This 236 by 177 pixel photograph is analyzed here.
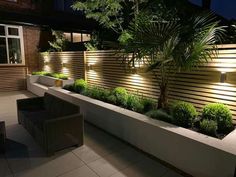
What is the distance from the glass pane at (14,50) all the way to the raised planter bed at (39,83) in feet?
5.06

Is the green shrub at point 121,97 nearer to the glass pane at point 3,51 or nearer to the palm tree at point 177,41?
the palm tree at point 177,41

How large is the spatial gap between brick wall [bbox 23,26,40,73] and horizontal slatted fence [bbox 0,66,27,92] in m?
0.54

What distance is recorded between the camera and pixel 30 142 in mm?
3791

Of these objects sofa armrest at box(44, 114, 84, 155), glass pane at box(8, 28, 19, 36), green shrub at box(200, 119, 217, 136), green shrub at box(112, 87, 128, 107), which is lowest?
sofa armrest at box(44, 114, 84, 155)

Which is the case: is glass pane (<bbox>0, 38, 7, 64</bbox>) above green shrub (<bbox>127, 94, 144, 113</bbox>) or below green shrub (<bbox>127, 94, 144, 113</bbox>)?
above

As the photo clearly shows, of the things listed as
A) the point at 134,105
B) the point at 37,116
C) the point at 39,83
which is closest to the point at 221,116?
the point at 134,105

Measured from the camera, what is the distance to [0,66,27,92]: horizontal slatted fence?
9.58 metres

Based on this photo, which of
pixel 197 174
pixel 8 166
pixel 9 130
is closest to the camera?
pixel 197 174

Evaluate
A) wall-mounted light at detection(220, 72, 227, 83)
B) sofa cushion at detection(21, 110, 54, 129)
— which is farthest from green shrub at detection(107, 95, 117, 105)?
wall-mounted light at detection(220, 72, 227, 83)

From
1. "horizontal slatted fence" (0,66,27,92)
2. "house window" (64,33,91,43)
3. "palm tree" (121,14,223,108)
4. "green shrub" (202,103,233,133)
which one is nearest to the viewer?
"green shrub" (202,103,233,133)

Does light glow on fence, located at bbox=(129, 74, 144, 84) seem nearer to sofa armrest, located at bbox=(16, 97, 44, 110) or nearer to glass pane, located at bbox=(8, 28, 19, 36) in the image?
sofa armrest, located at bbox=(16, 97, 44, 110)

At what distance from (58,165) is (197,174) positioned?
6.76 feet

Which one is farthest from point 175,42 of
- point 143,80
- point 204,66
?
point 143,80

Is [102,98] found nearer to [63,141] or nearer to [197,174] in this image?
[63,141]
